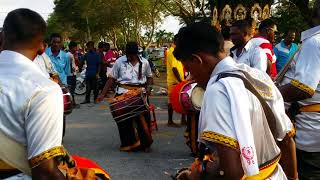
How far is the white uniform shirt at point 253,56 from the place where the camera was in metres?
5.58

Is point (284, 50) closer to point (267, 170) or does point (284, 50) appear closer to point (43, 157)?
point (267, 170)

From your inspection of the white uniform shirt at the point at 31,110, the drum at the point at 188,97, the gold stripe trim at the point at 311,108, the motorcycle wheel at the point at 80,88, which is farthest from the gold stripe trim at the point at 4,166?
the motorcycle wheel at the point at 80,88

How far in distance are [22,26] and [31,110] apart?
460mm

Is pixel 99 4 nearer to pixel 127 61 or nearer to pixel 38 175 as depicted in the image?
pixel 127 61

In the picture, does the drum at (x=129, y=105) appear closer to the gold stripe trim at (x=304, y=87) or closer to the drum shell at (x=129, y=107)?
the drum shell at (x=129, y=107)

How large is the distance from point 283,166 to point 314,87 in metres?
0.77

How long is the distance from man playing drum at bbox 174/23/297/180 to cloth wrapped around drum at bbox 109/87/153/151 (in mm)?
4945

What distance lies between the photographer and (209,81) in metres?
2.32

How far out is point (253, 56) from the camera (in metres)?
5.61

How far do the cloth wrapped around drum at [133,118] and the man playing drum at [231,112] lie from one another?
16.2 ft

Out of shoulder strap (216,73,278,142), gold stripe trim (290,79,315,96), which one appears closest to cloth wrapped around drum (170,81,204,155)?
gold stripe trim (290,79,315,96)

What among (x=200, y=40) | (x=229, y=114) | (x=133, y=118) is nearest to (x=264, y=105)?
(x=229, y=114)

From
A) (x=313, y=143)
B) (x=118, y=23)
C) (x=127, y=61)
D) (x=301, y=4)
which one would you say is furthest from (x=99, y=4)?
(x=313, y=143)

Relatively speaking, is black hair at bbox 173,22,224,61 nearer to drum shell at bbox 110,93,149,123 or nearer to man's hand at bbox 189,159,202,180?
man's hand at bbox 189,159,202,180
